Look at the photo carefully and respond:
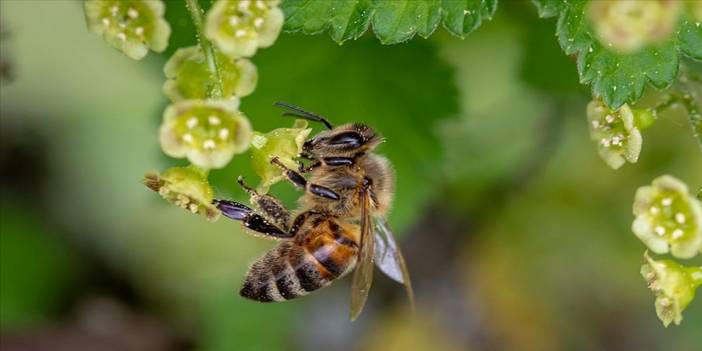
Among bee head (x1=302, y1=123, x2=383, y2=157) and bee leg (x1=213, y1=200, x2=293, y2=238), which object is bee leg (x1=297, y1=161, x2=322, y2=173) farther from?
bee leg (x1=213, y1=200, x2=293, y2=238)

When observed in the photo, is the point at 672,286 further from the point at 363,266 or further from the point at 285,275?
the point at 285,275

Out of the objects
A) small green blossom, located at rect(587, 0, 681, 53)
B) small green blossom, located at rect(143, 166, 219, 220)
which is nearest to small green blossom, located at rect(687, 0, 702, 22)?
small green blossom, located at rect(587, 0, 681, 53)

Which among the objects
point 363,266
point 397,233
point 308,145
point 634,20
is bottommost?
point 397,233

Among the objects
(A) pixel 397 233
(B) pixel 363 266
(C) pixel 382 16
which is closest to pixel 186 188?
(B) pixel 363 266

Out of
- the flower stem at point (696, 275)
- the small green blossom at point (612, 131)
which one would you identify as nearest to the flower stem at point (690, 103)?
the small green blossom at point (612, 131)

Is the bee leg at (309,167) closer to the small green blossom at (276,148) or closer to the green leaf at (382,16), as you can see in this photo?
the small green blossom at (276,148)

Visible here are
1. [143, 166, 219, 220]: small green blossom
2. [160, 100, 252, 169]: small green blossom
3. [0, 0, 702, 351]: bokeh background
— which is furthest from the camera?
[0, 0, 702, 351]: bokeh background

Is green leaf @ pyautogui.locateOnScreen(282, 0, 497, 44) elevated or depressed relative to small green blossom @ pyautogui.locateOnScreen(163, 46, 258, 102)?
elevated
